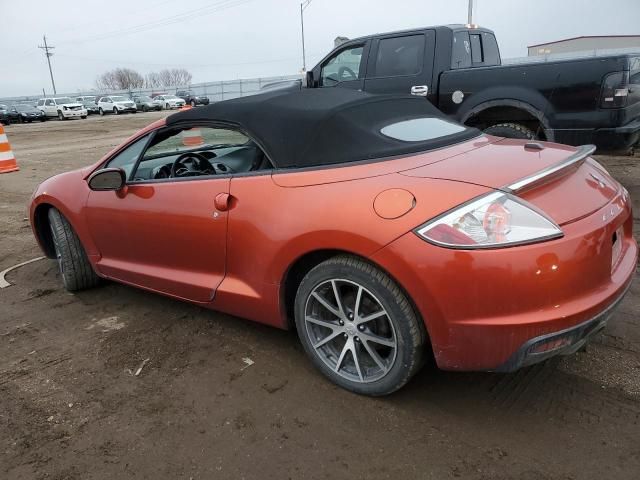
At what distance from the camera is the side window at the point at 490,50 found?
24.3ft

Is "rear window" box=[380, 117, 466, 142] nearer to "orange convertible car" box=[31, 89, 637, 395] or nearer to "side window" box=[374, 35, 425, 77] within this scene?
"orange convertible car" box=[31, 89, 637, 395]

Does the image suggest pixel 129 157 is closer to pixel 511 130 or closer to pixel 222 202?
pixel 222 202

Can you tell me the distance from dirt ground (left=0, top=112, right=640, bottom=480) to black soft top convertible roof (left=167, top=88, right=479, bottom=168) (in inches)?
46.5

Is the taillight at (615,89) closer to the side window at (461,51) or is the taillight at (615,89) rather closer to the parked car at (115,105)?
the side window at (461,51)

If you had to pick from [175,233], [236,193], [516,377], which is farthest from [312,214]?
[516,377]

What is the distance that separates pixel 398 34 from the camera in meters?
6.76

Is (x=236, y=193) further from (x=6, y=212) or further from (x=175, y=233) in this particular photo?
(x=6, y=212)

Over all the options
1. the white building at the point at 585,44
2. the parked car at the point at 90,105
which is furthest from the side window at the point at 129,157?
the white building at the point at 585,44

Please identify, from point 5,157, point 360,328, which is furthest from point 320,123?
point 5,157

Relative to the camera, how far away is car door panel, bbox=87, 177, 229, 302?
9.68 feet

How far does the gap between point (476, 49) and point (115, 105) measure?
42.4m

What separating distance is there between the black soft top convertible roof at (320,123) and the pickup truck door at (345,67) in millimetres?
4006

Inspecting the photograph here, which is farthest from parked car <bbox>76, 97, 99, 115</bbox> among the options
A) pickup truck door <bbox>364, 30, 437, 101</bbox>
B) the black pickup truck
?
pickup truck door <bbox>364, 30, 437, 101</bbox>

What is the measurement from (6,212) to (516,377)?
7.30 metres
